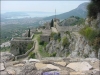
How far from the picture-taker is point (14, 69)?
3465 mm

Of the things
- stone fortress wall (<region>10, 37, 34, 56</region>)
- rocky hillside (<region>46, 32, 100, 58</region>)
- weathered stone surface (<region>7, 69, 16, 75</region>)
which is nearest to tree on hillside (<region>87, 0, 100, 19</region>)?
rocky hillside (<region>46, 32, 100, 58</region>)

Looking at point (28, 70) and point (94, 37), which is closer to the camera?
point (28, 70)

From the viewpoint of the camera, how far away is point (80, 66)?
3.63 m

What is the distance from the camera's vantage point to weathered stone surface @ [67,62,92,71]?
3527mm

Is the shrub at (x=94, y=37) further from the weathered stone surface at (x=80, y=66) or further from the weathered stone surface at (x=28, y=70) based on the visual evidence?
the weathered stone surface at (x=28, y=70)

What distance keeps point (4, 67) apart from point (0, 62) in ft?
1.04

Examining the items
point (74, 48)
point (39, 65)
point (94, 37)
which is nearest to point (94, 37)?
point (94, 37)

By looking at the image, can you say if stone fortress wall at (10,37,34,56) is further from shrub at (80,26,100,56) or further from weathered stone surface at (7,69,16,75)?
weathered stone surface at (7,69,16,75)

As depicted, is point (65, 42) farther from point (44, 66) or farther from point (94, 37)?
point (44, 66)

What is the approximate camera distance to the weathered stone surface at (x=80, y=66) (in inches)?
139

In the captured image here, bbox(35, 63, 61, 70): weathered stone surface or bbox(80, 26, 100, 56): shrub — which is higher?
bbox(35, 63, 61, 70): weathered stone surface

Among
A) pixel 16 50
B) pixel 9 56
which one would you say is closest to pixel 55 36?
pixel 16 50

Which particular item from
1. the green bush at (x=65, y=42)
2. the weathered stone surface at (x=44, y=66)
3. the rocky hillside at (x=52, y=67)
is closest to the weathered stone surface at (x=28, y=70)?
the rocky hillside at (x=52, y=67)

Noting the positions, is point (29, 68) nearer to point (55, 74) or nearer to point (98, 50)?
point (55, 74)
